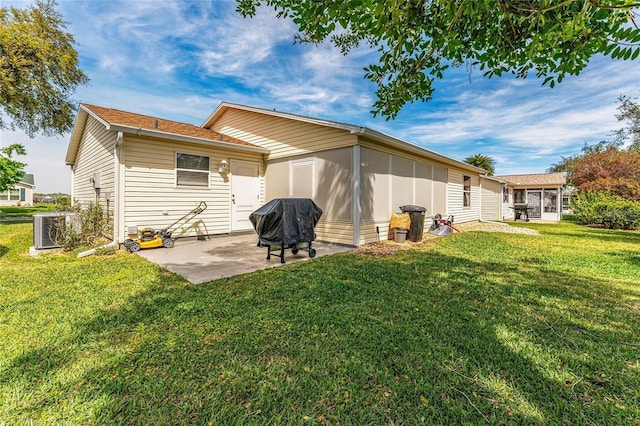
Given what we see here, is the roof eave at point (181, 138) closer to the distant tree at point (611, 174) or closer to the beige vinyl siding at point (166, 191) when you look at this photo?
the beige vinyl siding at point (166, 191)

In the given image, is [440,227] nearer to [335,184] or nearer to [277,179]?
[335,184]

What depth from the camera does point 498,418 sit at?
1.56m

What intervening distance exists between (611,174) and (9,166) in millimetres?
40542

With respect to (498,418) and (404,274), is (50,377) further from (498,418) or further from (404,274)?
(404,274)

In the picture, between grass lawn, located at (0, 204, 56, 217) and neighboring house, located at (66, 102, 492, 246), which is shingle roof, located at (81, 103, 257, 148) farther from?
grass lawn, located at (0, 204, 56, 217)

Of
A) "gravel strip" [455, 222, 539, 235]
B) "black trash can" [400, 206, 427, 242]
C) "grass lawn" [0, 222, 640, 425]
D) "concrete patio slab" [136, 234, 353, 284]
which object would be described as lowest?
"grass lawn" [0, 222, 640, 425]

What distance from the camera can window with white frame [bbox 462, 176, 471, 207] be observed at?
44.4ft

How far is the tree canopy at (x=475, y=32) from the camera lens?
92.0 inches

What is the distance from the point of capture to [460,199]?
43.0 ft

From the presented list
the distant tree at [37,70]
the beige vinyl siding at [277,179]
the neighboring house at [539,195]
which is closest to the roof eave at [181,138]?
the beige vinyl siding at [277,179]

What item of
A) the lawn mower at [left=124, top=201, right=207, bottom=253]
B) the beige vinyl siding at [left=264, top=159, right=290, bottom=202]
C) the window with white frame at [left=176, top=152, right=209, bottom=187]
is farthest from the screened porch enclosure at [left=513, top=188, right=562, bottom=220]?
the lawn mower at [left=124, top=201, right=207, bottom=253]

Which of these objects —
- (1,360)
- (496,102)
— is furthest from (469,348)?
(496,102)

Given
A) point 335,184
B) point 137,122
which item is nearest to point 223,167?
point 137,122

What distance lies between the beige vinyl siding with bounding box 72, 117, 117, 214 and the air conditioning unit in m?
1.04
